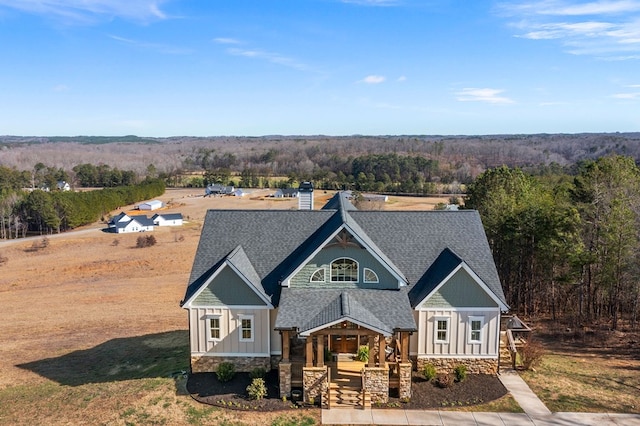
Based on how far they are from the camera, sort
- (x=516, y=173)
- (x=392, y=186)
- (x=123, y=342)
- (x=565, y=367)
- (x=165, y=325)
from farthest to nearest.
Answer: (x=392, y=186) < (x=516, y=173) < (x=165, y=325) < (x=123, y=342) < (x=565, y=367)

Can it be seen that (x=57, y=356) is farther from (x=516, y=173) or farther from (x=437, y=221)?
(x=516, y=173)

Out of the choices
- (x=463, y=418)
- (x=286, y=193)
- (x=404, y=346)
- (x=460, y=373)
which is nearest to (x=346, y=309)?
(x=404, y=346)

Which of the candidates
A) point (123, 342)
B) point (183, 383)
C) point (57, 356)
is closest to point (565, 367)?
point (183, 383)

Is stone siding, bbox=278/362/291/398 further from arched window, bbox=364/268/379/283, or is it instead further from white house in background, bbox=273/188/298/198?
white house in background, bbox=273/188/298/198

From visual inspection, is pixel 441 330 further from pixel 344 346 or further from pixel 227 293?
pixel 227 293

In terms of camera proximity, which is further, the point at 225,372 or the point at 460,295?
the point at 460,295

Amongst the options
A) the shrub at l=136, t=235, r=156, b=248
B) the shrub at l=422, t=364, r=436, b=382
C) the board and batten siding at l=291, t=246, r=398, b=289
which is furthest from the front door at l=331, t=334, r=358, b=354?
the shrub at l=136, t=235, r=156, b=248

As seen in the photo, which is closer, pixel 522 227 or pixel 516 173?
pixel 522 227
